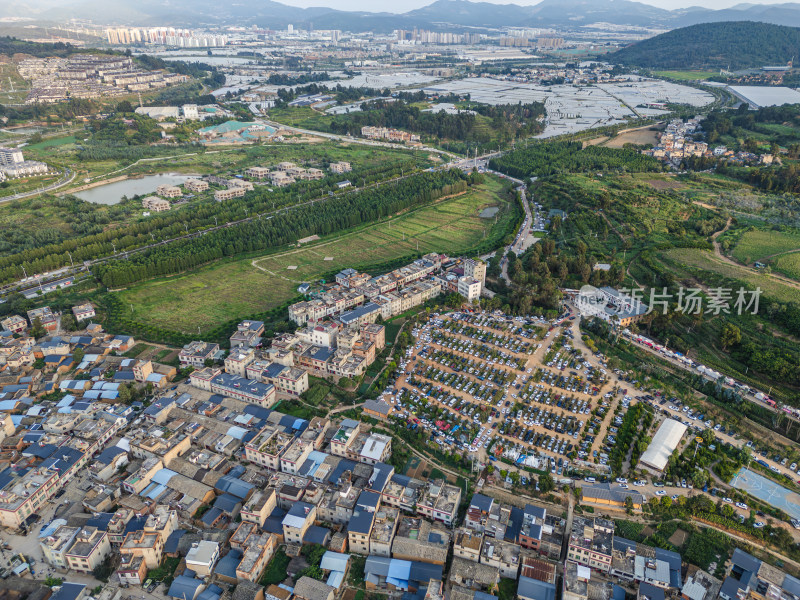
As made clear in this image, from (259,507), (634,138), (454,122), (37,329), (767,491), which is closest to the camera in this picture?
(259,507)

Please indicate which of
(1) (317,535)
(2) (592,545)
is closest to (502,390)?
(2) (592,545)

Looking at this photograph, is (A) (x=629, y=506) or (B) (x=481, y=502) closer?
(B) (x=481, y=502)

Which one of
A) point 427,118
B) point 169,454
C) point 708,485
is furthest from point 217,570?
point 427,118

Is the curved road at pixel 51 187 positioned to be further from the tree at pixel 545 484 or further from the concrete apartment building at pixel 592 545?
the concrete apartment building at pixel 592 545

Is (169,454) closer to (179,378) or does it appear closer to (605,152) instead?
(179,378)

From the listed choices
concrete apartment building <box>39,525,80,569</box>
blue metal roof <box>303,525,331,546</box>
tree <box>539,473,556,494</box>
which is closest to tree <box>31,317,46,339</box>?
concrete apartment building <box>39,525,80,569</box>

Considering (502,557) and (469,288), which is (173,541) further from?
(469,288)
